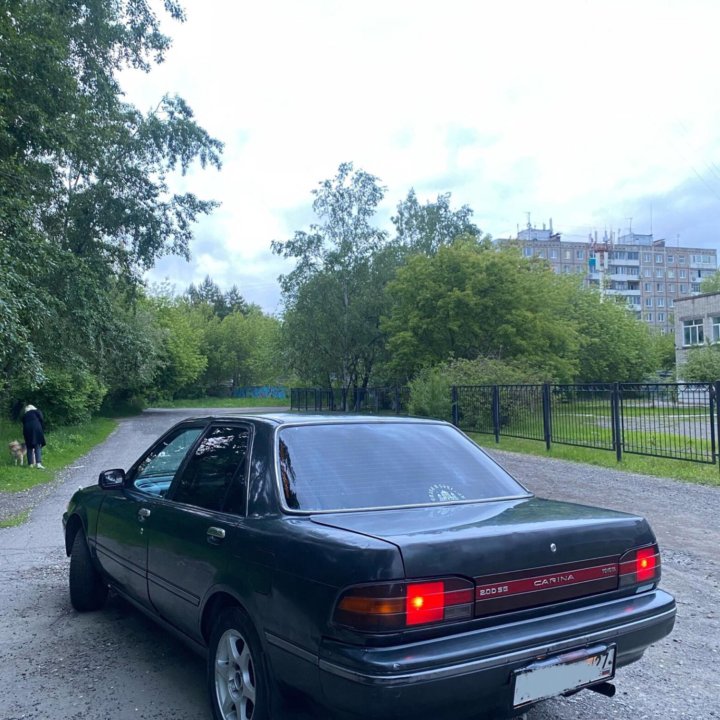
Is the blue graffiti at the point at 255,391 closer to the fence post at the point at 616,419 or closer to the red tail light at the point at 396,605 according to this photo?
the fence post at the point at 616,419

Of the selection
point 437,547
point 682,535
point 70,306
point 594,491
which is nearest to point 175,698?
point 437,547

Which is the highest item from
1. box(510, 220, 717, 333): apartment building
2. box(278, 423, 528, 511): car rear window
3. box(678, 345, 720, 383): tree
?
box(510, 220, 717, 333): apartment building

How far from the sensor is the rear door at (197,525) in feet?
11.6

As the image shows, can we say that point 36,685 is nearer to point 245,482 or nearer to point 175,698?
point 175,698

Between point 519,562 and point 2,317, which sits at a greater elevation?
point 2,317

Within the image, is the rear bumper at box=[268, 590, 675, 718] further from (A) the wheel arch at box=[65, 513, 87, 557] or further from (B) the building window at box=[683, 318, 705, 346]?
(B) the building window at box=[683, 318, 705, 346]

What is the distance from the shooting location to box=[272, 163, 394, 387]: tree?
40.7 meters

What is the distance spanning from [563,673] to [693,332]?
171 feet

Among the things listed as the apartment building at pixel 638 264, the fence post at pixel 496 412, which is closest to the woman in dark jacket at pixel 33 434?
the fence post at pixel 496 412

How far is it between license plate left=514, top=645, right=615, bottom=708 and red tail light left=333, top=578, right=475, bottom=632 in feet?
1.33

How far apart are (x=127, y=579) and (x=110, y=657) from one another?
499mm

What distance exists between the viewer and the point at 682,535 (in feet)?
26.1

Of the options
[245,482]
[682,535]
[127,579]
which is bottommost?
[682,535]

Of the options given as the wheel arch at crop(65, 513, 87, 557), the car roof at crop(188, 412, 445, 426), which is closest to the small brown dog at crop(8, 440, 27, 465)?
the wheel arch at crop(65, 513, 87, 557)
